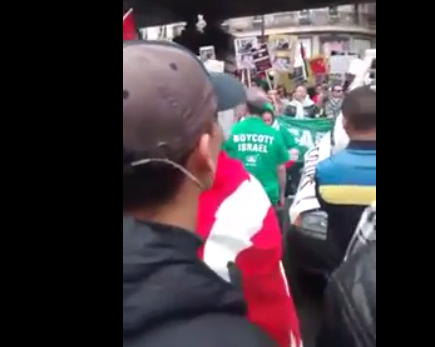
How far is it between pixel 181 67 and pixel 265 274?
0.59 meters

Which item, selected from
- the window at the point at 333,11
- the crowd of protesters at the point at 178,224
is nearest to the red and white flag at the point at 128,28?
the crowd of protesters at the point at 178,224

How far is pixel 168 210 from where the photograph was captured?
1.02 metres

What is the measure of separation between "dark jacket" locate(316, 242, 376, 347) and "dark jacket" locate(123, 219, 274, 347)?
3.9 inches

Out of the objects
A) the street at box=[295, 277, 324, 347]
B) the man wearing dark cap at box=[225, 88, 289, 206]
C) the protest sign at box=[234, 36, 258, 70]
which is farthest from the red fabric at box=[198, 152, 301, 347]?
the protest sign at box=[234, 36, 258, 70]

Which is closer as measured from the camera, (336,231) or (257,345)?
(257,345)

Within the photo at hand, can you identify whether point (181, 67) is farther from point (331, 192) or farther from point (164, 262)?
point (331, 192)

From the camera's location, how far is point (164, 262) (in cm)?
97

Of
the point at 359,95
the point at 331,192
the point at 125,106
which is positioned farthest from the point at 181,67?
the point at 331,192

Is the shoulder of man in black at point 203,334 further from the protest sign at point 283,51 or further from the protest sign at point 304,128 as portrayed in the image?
the protest sign at point 283,51

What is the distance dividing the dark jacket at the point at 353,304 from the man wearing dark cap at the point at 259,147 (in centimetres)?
313

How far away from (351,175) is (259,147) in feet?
9.85

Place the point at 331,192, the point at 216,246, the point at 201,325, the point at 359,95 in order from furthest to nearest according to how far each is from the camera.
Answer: the point at 331,192 → the point at 216,246 → the point at 359,95 → the point at 201,325

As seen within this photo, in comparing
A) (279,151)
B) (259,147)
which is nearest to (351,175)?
(259,147)

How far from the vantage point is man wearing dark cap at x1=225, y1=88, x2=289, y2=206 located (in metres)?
4.27
